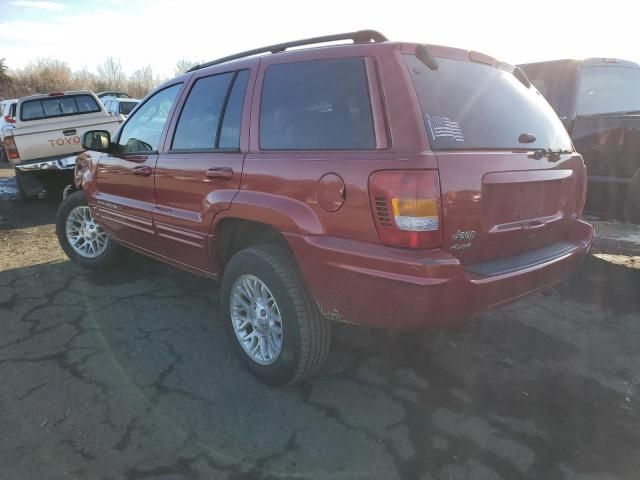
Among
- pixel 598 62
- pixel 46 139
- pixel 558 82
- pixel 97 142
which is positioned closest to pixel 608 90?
pixel 598 62

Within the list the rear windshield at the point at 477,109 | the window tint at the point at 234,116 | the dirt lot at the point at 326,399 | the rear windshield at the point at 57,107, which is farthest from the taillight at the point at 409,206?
the rear windshield at the point at 57,107

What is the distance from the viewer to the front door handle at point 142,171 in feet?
12.0

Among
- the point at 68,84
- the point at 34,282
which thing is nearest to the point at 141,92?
the point at 68,84

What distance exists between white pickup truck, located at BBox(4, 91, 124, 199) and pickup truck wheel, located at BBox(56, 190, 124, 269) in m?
3.12

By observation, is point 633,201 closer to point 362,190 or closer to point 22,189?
point 362,190

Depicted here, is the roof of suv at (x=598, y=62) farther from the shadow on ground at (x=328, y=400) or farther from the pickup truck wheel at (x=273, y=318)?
the pickup truck wheel at (x=273, y=318)

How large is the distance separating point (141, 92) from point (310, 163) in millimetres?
51680

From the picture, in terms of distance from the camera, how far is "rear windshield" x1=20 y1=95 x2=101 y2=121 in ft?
28.4

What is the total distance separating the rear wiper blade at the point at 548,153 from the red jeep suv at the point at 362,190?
0.4 inches

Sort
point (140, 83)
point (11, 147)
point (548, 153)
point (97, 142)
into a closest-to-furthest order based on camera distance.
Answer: point (548, 153)
point (97, 142)
point (11, 147)
point (140, 83)

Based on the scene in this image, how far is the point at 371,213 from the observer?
221cm

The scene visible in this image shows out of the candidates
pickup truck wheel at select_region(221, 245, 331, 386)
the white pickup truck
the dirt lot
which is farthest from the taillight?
the white pickup truck

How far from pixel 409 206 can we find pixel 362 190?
0.24m

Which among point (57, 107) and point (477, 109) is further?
point (57, 107)
